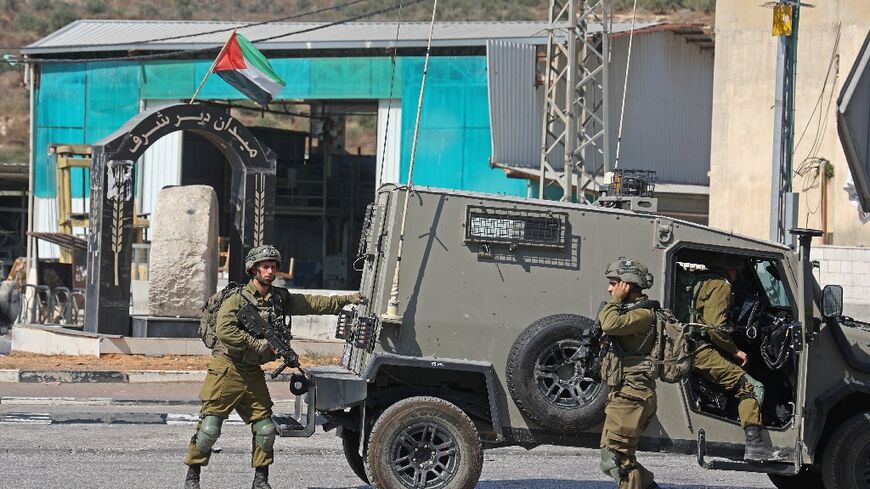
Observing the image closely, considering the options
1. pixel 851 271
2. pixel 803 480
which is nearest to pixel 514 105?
pixel 851 271

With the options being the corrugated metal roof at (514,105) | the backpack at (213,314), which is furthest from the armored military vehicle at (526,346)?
the corrugated metal roof at (514,105)

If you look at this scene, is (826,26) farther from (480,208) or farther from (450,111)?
(480,208)

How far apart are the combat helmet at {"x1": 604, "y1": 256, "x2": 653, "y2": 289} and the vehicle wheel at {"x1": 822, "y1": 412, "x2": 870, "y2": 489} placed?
6.22ft

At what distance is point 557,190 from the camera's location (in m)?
35.0

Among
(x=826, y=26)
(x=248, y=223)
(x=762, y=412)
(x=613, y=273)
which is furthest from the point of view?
(x=826, y=26)

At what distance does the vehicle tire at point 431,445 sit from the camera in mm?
8656

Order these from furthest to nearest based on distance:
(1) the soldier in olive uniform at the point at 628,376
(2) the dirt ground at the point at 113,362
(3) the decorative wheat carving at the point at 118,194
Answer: (3) the decorative wheat carving at the point at 118,194 < (2) the dirt ground at the point at 113,362 < (1) the soldier in olive uniform at the point at 628,376

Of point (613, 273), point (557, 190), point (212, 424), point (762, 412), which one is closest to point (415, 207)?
point (613, 273)

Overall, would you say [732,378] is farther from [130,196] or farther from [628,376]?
[130,196]

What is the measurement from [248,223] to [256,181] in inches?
28.5

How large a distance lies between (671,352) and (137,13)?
7571 centimetres

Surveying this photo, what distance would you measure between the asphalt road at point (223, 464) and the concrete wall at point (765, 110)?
1421 centimetres

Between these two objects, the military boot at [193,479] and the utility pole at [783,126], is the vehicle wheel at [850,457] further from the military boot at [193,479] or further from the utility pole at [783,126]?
the utility pole at [783,126]

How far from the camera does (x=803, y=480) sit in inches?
388
